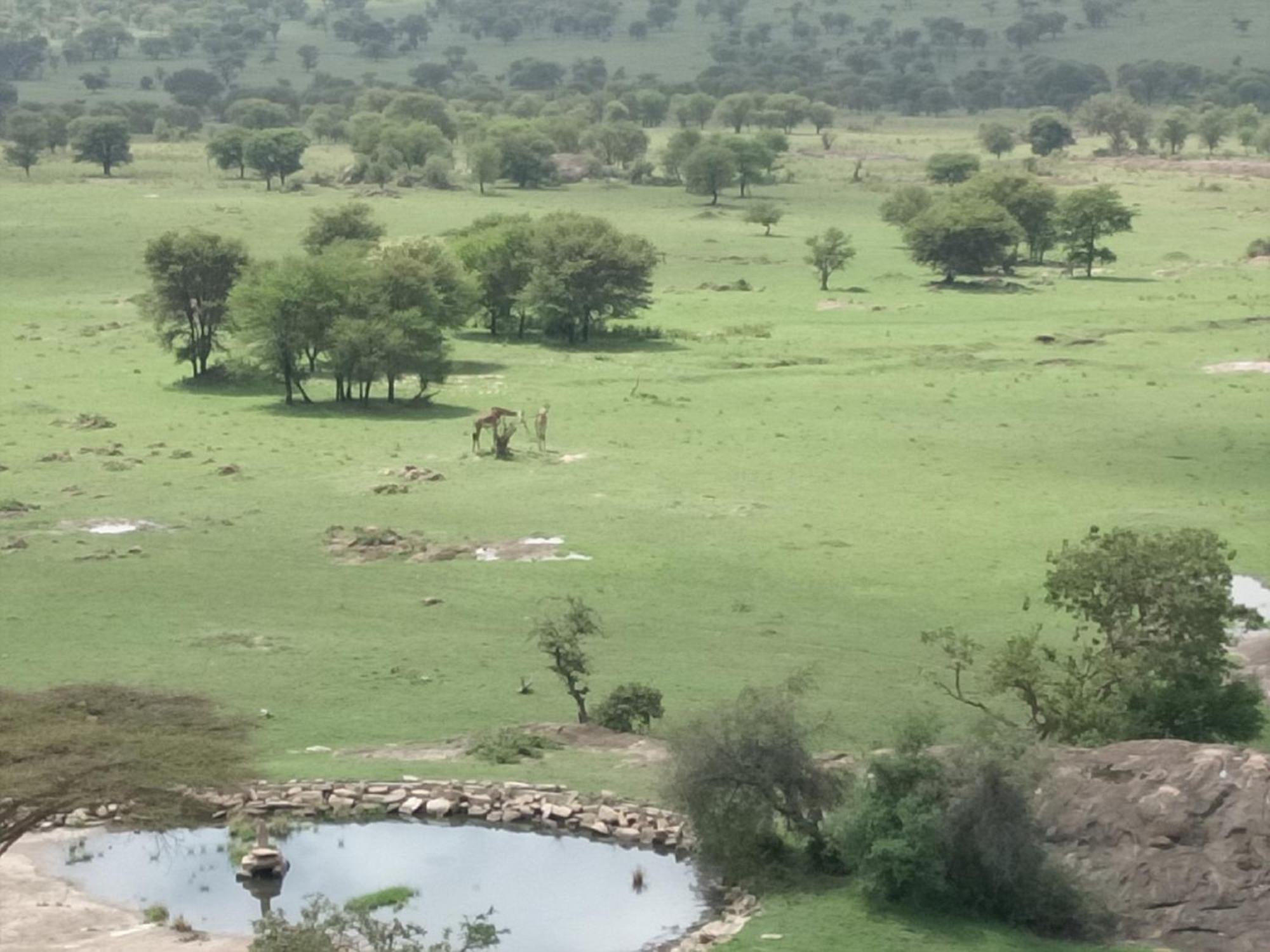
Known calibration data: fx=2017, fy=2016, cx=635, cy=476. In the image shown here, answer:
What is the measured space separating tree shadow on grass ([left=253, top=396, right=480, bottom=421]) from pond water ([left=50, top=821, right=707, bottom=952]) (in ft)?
109

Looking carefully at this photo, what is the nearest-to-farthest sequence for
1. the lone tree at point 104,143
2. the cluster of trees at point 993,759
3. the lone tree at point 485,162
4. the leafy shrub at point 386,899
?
the cluster of trees at point 993,759 → the leafy shrub at point 386,899 → the lone tree at point 485,162 → the lone tree at point 104,143

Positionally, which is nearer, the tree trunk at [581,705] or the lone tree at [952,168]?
the tree trunk at [581,705]

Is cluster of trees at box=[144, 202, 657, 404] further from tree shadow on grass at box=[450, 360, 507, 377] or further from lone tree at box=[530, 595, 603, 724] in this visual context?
lone tree at box=[530, 595, 603, 724]

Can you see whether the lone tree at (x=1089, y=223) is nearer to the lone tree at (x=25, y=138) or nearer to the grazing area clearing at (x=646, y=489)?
the grazing area clearing at (x=646, y=489)

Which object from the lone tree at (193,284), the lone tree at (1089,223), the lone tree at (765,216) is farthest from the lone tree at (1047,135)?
the lone tree at (193,284)

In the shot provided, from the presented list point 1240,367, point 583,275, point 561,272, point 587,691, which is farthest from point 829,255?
point 587,691

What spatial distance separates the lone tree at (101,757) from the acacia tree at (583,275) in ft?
158

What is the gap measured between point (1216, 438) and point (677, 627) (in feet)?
82.3

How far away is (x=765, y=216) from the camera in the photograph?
10894 cm

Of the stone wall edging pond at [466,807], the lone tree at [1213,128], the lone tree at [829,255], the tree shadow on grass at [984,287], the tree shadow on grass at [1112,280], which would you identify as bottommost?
Result: the stone wall edging pond at [466,807]

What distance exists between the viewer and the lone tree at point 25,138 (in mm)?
128500

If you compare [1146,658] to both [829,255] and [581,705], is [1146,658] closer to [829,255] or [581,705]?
[581,705]

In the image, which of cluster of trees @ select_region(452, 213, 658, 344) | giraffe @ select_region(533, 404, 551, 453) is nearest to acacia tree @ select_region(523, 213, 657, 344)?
cluster of trees @ select_region(452, 213, 658, 344)

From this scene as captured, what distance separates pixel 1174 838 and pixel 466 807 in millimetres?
9809
